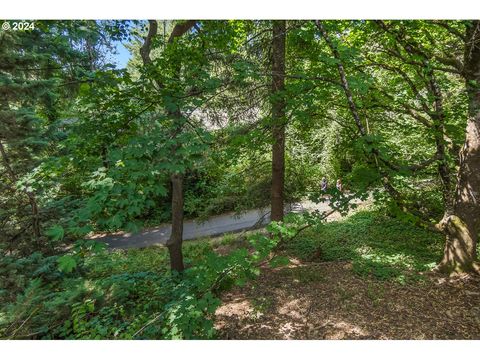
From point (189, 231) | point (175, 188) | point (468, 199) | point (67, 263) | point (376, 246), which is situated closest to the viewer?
point (67, 263)

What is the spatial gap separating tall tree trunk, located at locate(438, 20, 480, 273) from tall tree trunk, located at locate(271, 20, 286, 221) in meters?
2.30

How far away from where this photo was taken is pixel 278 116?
155 inches

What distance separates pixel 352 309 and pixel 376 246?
94.2 inches

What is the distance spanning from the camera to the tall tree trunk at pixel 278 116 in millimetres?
3758

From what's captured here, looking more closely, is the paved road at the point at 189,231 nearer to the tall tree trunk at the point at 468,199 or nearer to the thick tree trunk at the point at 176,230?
the thick tree trunk at the point at 176,230

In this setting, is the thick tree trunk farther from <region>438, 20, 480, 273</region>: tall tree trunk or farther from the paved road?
<region>438, 20, 480, 273</region>: tall tree trunk

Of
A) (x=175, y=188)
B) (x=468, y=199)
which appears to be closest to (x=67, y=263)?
(x=175, y=188)

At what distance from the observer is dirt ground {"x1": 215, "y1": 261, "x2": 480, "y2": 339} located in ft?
9.21

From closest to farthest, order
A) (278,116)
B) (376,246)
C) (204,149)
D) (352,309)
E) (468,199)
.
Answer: (204,149)
(352,309)
(468,199)
(278,116)
(376,246)

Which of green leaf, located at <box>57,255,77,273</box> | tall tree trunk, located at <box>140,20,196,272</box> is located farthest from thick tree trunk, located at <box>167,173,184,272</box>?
green leaf, located at <box>57,255,77,273</box>

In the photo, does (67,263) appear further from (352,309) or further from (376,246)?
(376,246)

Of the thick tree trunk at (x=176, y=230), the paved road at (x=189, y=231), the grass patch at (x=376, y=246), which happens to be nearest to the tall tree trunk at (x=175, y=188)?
the thick tree trunk at (x=176, y=230)

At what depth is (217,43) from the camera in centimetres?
358

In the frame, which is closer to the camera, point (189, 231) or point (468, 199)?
point (468, 199)
